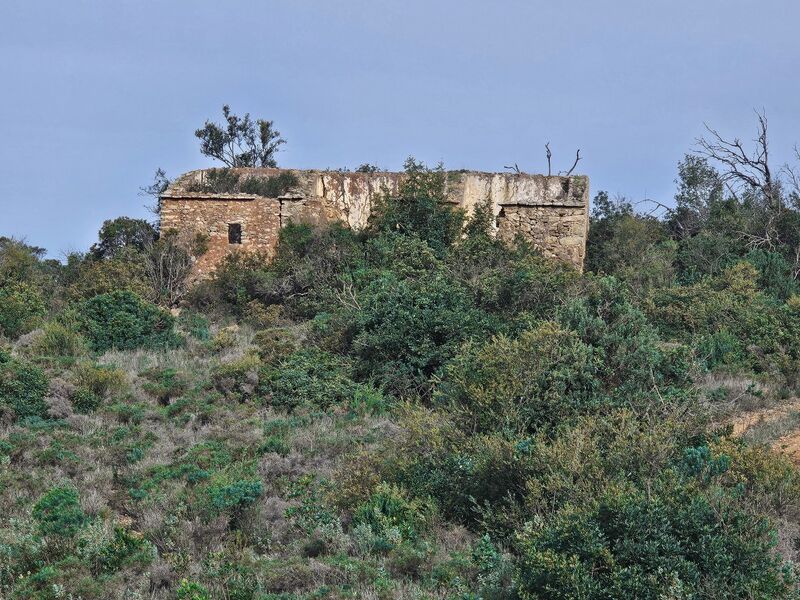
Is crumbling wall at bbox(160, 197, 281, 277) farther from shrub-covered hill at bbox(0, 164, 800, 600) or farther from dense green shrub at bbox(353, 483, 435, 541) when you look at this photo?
dense green shrub at bbox(353, 483, 435, 541)

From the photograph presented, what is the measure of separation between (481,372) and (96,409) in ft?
19.7

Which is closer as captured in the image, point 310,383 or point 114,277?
point 310,383

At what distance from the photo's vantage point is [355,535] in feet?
36.7

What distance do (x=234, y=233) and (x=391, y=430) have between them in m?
11.2

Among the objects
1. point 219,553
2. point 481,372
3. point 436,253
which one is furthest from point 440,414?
point 436,253

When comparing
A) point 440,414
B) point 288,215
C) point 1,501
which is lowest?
point 1,501

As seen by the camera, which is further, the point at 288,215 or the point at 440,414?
the point at 288,215

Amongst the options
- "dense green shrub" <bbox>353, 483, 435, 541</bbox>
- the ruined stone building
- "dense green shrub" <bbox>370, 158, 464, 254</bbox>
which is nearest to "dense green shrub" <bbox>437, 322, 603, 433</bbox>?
"dense green shrub" <bbox>353, 483, 435, 541</bbox>

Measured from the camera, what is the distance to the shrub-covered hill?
984cm

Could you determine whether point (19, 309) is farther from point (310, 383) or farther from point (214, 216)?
point (310, 383)

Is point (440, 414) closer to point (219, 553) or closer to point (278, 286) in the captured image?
point (219, 553)

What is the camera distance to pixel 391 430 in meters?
15.2

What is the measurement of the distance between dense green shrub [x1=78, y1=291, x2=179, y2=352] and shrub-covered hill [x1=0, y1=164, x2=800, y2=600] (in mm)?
54

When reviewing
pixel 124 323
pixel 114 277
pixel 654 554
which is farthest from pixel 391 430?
pixel 114 277
